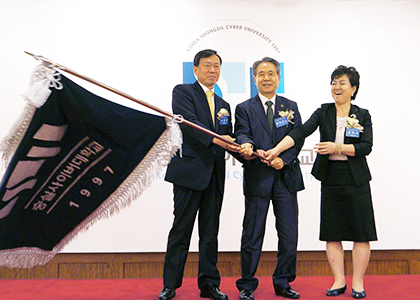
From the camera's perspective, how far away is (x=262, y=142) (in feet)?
8.24

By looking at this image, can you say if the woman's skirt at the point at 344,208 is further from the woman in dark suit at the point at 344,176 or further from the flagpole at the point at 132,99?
the flagpole at the point at 132,99

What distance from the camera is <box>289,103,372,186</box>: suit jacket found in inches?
96.7

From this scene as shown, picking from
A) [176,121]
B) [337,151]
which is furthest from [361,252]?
[176,121]

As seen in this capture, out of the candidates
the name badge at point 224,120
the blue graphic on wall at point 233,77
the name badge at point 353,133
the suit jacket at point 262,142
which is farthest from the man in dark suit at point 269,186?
the blue graphic on wall at point 233,77

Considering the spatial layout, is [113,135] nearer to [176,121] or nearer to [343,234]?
[176,121]

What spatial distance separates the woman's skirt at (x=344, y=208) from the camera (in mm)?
2445

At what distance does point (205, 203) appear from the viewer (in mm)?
2467

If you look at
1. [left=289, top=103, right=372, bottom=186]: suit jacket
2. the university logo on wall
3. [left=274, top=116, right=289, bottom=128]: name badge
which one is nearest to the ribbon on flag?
[left=274, top=116, right=289, bottom=128]: name badge

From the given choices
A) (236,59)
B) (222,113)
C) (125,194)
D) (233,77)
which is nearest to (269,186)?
(222,113)

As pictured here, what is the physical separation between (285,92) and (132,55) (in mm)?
1331

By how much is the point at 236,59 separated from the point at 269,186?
4.73ft

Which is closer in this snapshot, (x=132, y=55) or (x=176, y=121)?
(x=176, y=121)

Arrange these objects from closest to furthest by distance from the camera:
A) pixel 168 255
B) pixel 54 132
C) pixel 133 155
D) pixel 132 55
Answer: pixel 54 132 → pixel 133 155 → pixel 168 255 → pixel 132 55

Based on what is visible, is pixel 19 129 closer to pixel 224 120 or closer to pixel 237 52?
pixel 224 120
